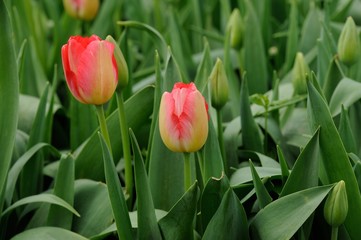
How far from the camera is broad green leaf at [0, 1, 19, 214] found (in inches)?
53.1

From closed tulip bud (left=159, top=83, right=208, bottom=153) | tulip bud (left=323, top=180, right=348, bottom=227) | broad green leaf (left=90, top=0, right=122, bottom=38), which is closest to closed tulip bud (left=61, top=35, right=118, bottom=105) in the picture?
closed tulip bud (left=159, top=83, right=208, bottom=153)

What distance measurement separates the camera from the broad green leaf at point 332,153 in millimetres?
1203

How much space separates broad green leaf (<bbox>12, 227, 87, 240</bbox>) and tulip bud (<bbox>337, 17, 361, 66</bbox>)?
25.0 inches

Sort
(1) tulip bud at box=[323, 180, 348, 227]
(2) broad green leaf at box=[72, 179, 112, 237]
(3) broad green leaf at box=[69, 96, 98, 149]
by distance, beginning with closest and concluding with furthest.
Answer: (1) tulip bud at box=[323, 180, 348, 227], (2) broad green leaf at box=[72, 179, 112, 237], (3) broad green leaf at box=[69, 96, 98, 149]

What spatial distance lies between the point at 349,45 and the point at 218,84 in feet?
1.04

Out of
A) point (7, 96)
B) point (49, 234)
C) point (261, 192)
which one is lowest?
point (49, 234)

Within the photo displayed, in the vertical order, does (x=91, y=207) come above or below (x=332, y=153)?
below

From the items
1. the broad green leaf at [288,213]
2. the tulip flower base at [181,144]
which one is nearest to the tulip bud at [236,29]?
the tulip flower base at [181,144]

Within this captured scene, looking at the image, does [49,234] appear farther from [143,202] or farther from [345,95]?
[345,95]

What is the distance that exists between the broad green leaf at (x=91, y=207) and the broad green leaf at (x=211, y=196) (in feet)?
0.68

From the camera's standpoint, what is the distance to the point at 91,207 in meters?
1.43

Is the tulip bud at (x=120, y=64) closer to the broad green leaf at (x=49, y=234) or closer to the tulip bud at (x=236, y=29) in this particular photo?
the broad green leaf at (x=49, y=234)

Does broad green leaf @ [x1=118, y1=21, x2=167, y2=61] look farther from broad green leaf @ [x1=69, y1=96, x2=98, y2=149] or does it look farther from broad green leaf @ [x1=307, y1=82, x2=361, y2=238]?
broad green leaf @ [x1=307, y1=82, x2=361, y2=238]

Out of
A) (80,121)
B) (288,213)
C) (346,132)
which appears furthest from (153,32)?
(288,213)
